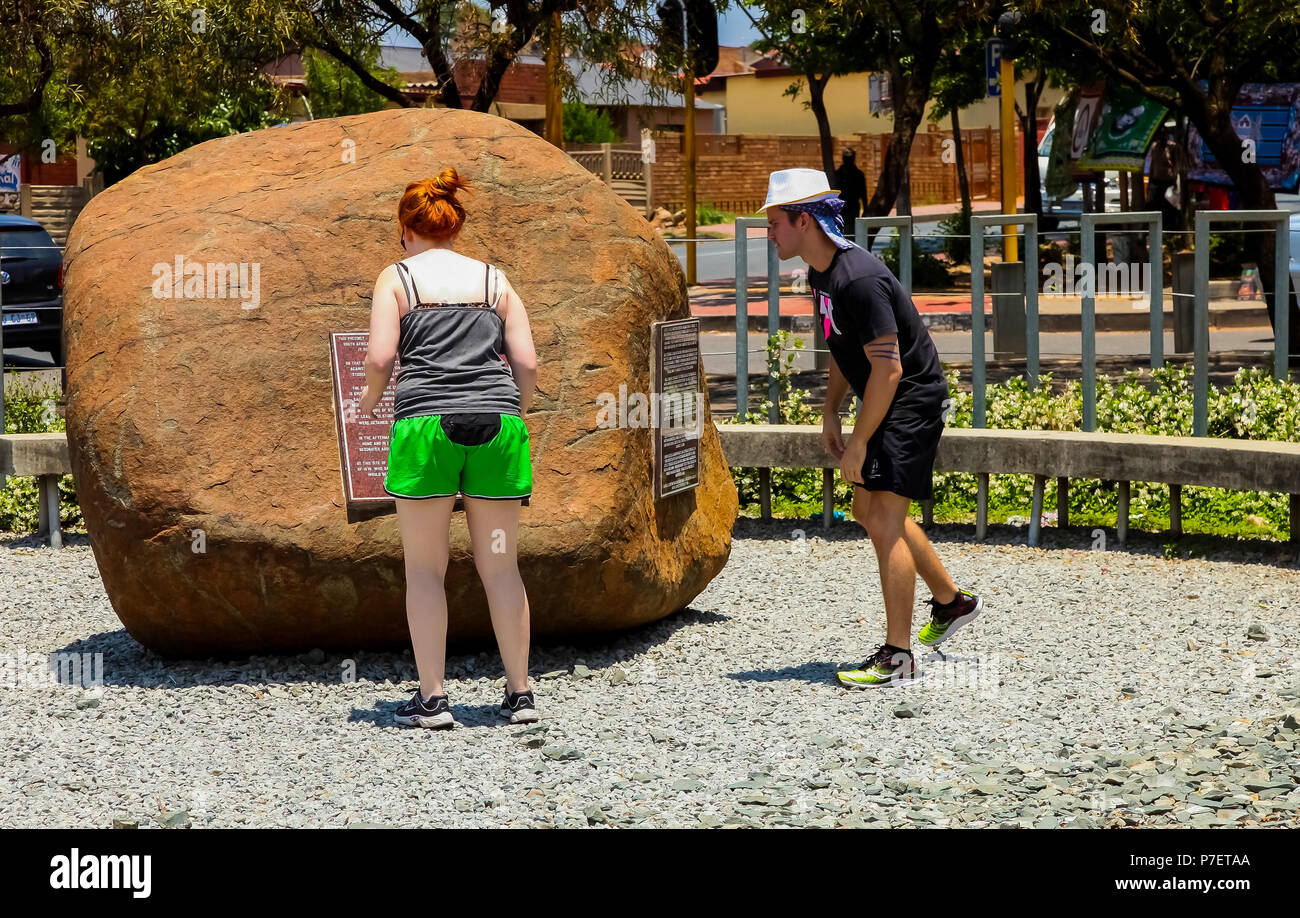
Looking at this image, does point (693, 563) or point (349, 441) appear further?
point (693, 563)

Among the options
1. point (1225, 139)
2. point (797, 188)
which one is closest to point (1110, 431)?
point (797, 188)

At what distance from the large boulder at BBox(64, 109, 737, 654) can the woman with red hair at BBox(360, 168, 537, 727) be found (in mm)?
679

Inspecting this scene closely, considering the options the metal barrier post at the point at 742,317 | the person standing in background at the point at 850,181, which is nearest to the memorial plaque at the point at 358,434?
the metal barrier post at the point at 742,317

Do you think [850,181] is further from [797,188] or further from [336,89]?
[797,188]

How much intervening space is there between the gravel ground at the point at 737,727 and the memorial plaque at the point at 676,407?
0.68 meters

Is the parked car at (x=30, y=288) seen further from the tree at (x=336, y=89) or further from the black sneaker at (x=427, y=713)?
the black sneaker at (x=427, y=713)

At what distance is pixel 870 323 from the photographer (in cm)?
548

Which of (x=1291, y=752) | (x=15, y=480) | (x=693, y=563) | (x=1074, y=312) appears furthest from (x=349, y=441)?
(x=1074, y=312)

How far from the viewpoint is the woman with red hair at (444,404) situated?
17.0 feet

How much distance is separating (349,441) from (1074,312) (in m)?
14.7

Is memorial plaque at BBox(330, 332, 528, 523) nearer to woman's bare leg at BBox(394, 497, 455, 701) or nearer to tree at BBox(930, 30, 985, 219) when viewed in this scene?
woman's bare leg at BBox(394, 497, 455, 701)

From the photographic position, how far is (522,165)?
259 inches

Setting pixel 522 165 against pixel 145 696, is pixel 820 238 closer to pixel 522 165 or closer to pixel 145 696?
pixel 522 165

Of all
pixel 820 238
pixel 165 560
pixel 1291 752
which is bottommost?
pixel 1291 752
